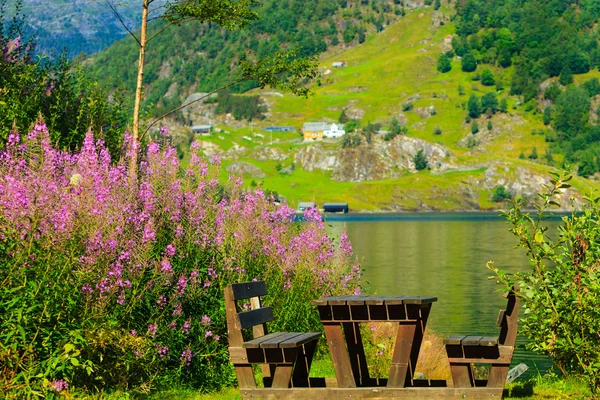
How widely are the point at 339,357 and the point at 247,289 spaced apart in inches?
59.5

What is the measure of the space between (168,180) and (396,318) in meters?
4.49

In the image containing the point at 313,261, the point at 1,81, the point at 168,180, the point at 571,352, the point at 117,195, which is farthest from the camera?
the point at 1,81

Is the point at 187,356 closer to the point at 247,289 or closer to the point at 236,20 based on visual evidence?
the point at 247,289

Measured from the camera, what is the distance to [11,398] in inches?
409

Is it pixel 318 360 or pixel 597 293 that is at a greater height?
pixel 597 293

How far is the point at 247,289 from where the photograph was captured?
37.9 feet

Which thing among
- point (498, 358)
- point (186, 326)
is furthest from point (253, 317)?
point (498, 358)

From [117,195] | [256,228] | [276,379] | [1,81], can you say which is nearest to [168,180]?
[117,195]

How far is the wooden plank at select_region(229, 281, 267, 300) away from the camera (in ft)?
36.4

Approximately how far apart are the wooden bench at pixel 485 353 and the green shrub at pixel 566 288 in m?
0.31

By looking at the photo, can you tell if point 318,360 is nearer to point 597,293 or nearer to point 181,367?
point 181,367

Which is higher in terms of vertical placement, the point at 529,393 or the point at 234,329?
the point at 234,329

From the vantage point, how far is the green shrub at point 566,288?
10992 mm

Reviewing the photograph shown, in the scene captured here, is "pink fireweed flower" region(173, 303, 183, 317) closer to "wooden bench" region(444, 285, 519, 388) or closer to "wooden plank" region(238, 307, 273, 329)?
"wooden plank" region(238, 307, 273, 329)
